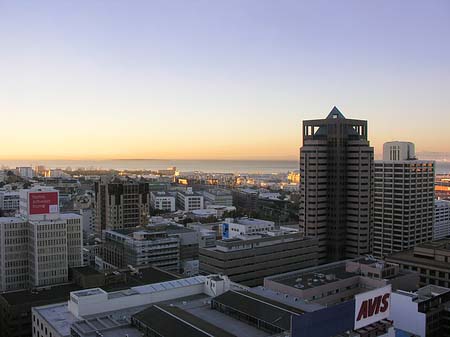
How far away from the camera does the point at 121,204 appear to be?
5212cm

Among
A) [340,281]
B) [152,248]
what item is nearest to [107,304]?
[340,281]

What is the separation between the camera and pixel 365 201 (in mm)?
39625

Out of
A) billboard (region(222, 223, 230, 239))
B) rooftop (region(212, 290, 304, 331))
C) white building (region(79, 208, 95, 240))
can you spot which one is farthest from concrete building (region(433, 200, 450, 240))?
rooftop (region(212, 290, 304, 331))

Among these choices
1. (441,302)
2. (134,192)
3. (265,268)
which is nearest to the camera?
(441,302)

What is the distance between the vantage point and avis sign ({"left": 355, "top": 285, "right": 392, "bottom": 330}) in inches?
632

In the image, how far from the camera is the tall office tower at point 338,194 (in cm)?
3977

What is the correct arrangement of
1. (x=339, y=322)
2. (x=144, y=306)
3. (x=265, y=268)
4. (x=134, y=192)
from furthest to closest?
(x=134, y=192)
(x=265, y=268)
(x=144, y=306)
(x=339, y=322)

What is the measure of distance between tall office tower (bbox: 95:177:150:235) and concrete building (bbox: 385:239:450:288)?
93.0ft

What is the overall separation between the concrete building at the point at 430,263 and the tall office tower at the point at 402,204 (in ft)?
34.5

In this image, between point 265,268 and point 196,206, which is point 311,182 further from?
point 196,206

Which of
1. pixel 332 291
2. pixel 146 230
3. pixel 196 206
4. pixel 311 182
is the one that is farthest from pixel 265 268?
pixel 196 206

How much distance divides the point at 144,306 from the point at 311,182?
71.9 ft

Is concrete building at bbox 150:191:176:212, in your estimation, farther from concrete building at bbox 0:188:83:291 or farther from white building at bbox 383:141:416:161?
concrete building at bbox 0:188:83:291

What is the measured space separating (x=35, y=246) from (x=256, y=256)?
14.0 metres
